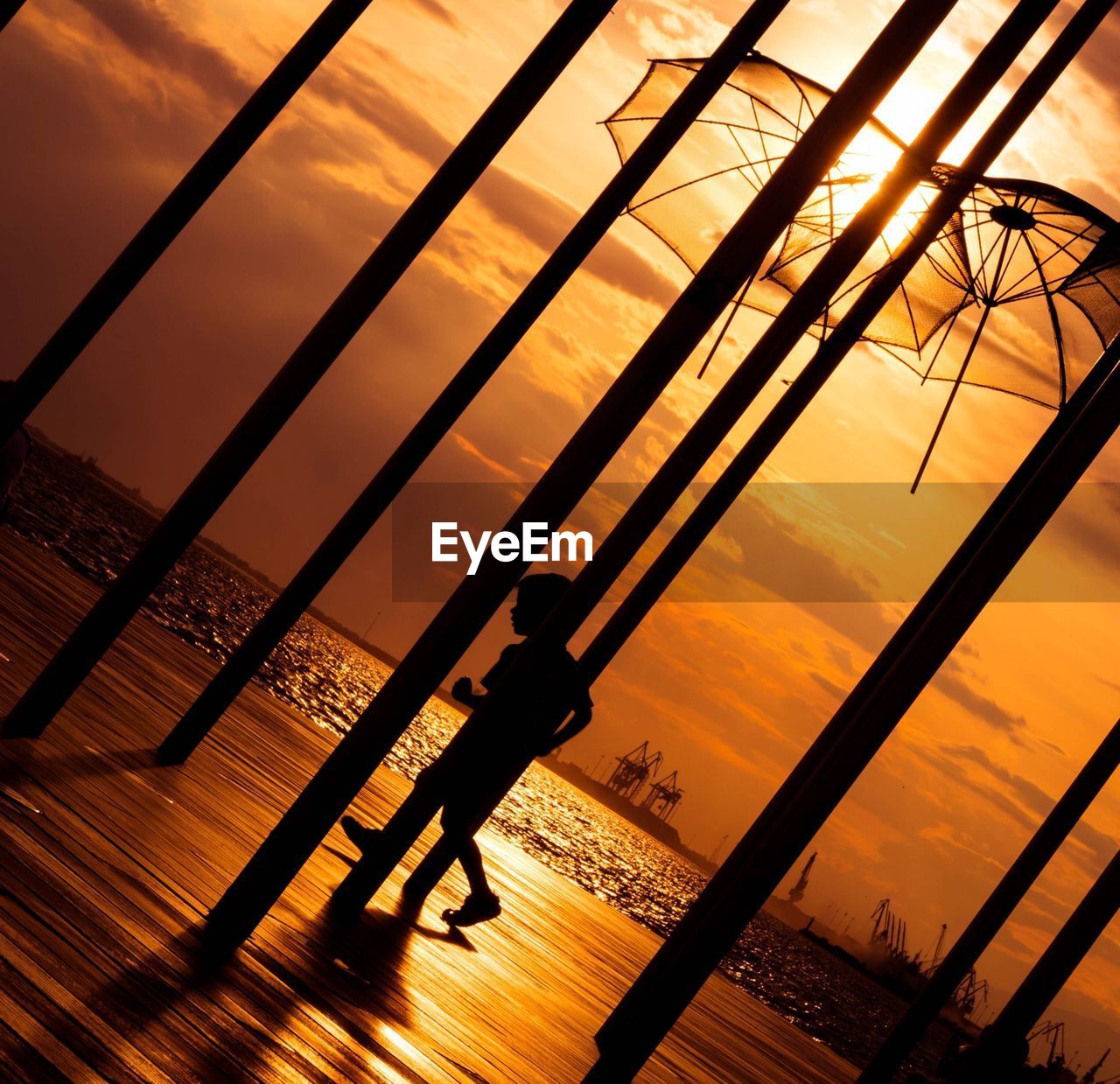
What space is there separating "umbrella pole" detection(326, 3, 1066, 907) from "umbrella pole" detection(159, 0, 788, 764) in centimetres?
112

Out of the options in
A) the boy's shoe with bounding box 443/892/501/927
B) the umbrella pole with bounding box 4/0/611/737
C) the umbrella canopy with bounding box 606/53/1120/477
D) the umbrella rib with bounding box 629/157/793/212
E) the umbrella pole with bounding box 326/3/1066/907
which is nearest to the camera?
the umbrella pole with bounding box 326/3/1066/907

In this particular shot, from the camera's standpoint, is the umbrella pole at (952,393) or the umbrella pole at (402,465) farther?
the umbrella pole at (952,393)

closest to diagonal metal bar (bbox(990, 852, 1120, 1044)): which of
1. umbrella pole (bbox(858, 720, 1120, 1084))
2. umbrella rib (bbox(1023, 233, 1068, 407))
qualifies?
umbrella pole (bbox(858, 720, 1120, 1084))

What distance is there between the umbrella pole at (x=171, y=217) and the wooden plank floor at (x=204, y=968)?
65.6 inches

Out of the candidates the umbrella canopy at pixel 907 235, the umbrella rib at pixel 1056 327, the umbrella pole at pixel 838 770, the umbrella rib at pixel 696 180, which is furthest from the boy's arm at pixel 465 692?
the umbrella rib at pixel 1056 327

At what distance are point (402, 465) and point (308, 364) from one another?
110 cm

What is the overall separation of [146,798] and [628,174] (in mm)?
3882

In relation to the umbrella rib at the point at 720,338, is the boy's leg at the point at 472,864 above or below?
below

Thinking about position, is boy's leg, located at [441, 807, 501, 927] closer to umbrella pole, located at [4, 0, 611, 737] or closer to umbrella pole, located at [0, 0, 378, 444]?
umbrella pole, located at [4, 0, 611, 737]

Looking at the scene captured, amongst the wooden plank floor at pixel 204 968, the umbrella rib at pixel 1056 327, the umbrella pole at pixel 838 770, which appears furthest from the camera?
the umbrella rib at pixel 1056 327

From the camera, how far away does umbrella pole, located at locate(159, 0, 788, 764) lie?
5543mm

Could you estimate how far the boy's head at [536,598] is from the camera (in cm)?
527

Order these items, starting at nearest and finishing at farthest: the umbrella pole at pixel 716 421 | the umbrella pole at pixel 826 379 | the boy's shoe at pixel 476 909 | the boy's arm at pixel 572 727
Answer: the umbrella pole at pixel 716 421 < the boy's arm at pixel 572 727 < the boy's shoe at pixel 476 909 < the umbrella pole at pixel 826 379

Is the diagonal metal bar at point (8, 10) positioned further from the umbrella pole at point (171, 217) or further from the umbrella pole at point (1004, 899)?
the umbrella pole at point (1004, 899)
